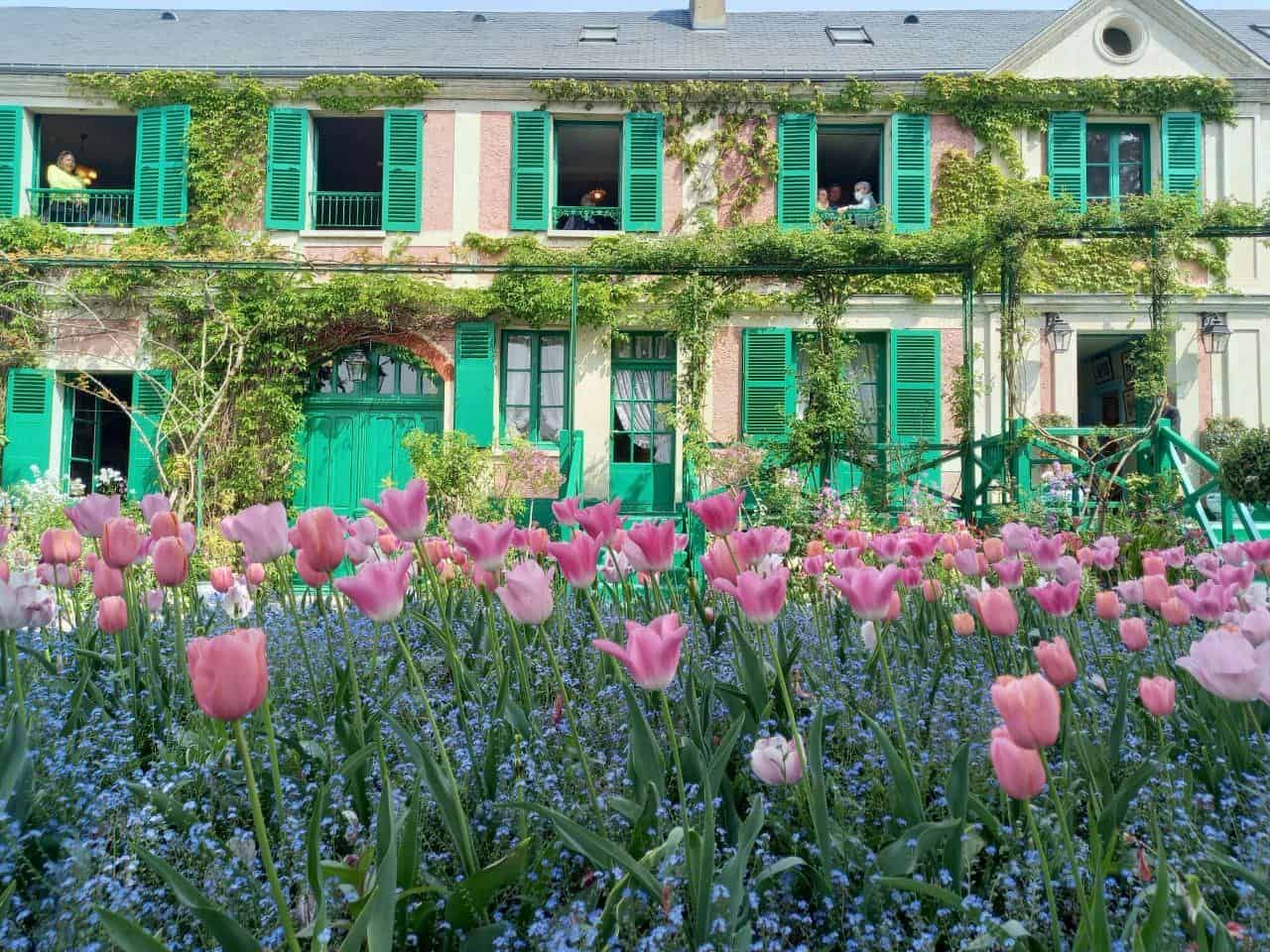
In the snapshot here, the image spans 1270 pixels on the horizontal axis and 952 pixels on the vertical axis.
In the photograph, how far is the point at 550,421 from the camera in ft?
33.6

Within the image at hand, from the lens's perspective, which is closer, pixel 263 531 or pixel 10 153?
pixel 263 531

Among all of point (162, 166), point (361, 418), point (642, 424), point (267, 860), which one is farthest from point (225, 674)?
point (162, 166)

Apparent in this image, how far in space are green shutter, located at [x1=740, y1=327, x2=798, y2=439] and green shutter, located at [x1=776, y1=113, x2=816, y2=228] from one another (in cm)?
151

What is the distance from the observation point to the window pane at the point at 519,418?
10164 millimetres

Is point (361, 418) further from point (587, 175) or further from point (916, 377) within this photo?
point (916, 377)

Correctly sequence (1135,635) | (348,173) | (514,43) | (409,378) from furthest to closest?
(348,173)
(514,43)
(409,378)
(1135,635)

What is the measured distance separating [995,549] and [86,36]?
1437 cm

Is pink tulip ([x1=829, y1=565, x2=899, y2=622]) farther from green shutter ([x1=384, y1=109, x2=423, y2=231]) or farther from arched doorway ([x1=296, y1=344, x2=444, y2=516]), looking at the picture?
green shutter ([x1=384, y1=109, x2=423, y2=231])

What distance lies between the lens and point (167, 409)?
9078 millimetres

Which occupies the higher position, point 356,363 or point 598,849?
point 356,363

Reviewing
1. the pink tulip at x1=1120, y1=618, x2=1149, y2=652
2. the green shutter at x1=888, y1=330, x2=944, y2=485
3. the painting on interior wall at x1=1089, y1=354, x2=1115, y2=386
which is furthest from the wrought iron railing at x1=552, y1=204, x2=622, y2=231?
the pink tulip at x1=1120, y1=618, x2=1149, y2=652

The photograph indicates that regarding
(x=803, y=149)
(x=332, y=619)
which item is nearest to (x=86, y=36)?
(x=803, y=149)

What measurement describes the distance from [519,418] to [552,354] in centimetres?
91

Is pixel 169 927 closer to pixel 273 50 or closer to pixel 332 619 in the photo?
pixel 332 619
